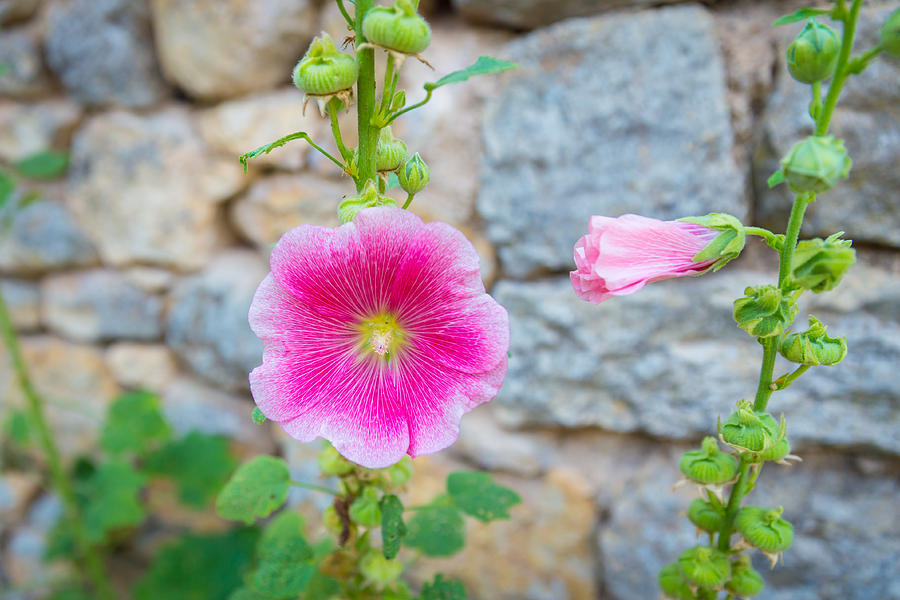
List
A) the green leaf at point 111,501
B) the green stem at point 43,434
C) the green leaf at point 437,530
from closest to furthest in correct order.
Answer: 1. the green leaf at point 437,530
2. the green stem at point 43,434
3. the green leaf at point 111,501

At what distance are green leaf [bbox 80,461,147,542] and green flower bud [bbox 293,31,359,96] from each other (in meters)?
1.28

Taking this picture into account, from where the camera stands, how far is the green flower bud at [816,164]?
421 millimetres

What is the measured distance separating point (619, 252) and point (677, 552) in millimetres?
832

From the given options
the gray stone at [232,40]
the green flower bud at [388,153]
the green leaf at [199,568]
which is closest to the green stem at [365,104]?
the green flower bud at [388,153]

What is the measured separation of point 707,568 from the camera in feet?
1.85

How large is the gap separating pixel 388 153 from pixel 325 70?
10cm

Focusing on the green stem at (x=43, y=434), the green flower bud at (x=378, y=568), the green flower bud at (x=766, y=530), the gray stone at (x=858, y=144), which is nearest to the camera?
the green flower bud at (x=766, y=530)

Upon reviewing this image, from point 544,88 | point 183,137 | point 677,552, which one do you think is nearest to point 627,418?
point 677,552

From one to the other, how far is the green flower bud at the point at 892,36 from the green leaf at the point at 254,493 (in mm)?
667

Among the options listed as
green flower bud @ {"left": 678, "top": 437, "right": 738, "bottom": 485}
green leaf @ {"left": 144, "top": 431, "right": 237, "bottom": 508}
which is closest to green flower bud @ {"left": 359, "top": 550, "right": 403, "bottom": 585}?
green flower bud @ {"left": 678, "top": 437, "right": 738, "bottom": 485}

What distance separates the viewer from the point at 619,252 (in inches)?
20.1

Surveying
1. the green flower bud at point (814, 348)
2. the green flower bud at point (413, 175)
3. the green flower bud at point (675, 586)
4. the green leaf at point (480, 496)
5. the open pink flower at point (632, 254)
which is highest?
the green flower bud at point (413, 175)

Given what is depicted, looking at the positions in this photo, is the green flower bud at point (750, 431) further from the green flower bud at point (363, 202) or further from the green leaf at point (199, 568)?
the green leaf at point (199, 568)

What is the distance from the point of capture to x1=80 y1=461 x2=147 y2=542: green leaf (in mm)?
1399
